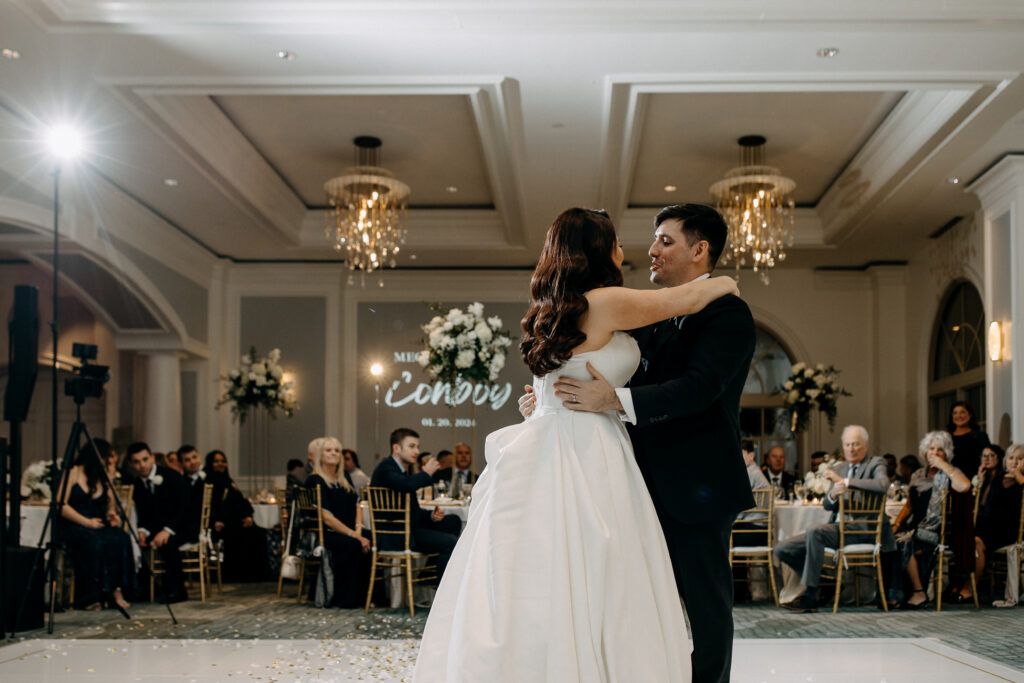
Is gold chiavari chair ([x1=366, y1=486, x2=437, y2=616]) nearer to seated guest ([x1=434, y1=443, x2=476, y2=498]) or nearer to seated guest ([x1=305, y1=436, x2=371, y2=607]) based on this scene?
seated guest ([x1=305, y1=436, x2=371, y2=607])

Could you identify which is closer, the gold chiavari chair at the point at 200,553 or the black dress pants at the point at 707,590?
the black dress pants at the point at 707,590

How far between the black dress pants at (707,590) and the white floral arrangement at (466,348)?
5092 millimetres

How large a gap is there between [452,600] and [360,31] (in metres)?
4.33

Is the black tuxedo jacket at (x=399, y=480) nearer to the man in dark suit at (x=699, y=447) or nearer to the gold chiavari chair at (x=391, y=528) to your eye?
the gold chiavari chair at (x=391, y=528)

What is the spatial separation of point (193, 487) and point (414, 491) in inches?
98.1

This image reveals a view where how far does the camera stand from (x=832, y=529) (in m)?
7.52

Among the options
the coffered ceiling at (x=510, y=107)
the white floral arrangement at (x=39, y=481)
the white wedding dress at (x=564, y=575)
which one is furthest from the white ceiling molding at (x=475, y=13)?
the white floral arrangement at (x=39, y=481)

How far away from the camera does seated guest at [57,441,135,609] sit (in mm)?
7422

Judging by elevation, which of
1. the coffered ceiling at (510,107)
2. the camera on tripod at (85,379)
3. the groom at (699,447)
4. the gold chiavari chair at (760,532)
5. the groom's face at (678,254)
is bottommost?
the gold chiavari chair at (760,532)

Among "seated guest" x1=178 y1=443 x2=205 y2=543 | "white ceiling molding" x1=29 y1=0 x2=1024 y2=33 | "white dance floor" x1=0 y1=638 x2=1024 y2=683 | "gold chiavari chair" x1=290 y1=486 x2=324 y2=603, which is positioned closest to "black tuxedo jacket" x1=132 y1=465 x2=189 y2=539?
"seated guest" x1=178 y1=443 x2=205 y2=543

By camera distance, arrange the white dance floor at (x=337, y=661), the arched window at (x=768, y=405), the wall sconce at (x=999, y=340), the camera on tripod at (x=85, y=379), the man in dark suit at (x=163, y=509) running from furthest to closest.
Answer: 1. the arched window at (x=768, y=405)
2. the wall sconce at (x=999, y=340)
3. the man in dark suit at (x=163, y=509)
4. the camera on tripod at (x=85, y=379)
5. the white dance floor at (x=337, y=661)

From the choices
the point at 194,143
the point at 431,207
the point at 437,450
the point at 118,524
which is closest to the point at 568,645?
the point at 118,524

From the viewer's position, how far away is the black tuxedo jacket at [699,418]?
2.79 m

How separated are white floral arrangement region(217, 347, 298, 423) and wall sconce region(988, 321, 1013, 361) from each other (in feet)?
26.4
